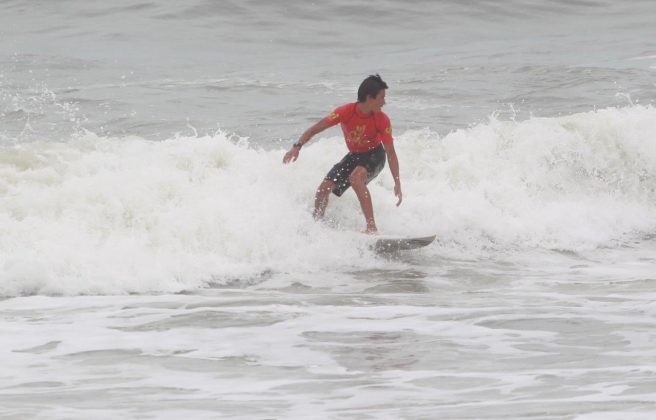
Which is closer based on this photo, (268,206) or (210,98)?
(268,206)

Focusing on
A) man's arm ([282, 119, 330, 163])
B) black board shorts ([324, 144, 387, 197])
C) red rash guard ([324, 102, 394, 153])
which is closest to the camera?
man's arm ([282, 119, 330, 163])

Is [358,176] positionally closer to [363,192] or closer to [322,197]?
[363,192]

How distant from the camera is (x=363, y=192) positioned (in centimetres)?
1075

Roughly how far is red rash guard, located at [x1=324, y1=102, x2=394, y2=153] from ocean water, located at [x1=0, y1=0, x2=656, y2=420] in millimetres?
853

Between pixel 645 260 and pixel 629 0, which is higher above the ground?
pixel 629 0

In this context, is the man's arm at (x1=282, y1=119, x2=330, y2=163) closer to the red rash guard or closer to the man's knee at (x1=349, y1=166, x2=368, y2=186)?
the red rash guard

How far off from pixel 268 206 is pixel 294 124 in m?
5.72

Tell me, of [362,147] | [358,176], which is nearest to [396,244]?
[358,176]

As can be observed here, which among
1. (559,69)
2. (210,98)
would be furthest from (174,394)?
(559,69)

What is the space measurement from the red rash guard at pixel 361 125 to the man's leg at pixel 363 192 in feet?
0.81

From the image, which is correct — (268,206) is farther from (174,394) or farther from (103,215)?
(174,394)

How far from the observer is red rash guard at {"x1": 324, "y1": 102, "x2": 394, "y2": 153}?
35.0ft

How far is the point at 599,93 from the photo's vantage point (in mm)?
19562

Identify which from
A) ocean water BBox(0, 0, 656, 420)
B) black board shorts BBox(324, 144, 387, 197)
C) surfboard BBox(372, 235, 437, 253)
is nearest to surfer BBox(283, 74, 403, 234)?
black board shorts BBox(324, 144, 387, 197)
